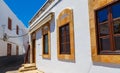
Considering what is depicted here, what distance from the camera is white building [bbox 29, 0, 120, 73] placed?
15.0ft

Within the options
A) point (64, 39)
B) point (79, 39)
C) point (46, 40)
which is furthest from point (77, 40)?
point (46, 40)

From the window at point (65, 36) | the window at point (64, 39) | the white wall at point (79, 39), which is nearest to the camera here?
the white wall at point (79, 39)

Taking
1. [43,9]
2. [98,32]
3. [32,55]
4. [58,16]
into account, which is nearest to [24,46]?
[32,55]

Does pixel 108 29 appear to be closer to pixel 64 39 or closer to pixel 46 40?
pixel 64 39

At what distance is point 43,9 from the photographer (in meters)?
10.6

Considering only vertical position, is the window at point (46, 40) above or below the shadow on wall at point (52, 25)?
below

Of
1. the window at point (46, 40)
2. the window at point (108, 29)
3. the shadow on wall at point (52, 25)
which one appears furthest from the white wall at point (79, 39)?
the window at point (46, 40)

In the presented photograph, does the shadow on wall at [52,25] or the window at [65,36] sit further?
the shadow on wall at [52,25]

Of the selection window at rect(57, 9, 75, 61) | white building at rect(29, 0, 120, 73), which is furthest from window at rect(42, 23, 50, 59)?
window at rect(57, 9, 75, 61)

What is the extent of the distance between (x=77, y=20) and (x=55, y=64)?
2.83 meters

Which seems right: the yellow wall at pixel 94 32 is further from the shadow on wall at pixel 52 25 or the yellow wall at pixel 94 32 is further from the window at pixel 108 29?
the shadow on wall at pixel 52 25

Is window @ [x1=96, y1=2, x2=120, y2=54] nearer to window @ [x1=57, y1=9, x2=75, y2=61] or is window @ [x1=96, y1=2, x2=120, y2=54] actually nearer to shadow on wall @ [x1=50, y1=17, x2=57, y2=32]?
window @ [x1=57, y1=9, x2=75, y2=61]

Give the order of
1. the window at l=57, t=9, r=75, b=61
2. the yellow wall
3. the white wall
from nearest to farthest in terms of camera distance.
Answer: the yellow wall, the white wall, the window at l=57, t=9, r=75, b=61

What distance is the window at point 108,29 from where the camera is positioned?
14.4 ft
